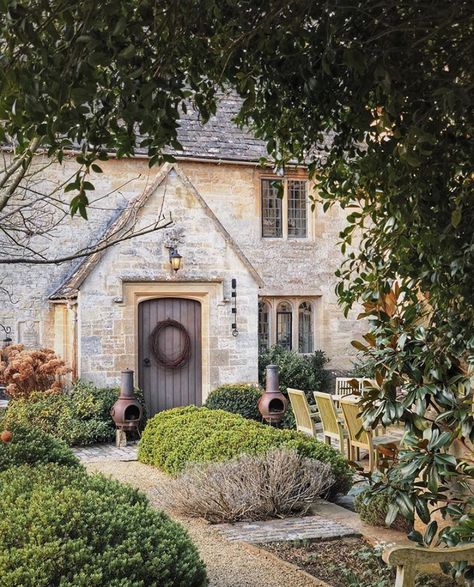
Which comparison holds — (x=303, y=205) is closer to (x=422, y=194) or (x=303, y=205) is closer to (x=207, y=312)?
(x=207, y=312)

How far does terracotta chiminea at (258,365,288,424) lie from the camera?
14.6 metres

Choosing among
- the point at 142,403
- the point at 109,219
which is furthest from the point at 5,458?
the point at 109,219

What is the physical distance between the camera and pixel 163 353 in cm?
1700

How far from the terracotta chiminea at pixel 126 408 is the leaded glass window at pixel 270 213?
6788 mm

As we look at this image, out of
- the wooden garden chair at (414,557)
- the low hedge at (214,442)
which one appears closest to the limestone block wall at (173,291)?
the low hedge at (214,442)

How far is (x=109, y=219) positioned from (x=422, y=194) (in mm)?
14373

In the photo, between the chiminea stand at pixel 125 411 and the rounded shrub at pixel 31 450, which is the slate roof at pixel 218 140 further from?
the rounded shrub at pixel 31 450

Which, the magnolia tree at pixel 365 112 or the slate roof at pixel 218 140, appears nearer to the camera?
the magnolia tree at pixel 365 112

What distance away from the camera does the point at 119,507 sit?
18.8ft

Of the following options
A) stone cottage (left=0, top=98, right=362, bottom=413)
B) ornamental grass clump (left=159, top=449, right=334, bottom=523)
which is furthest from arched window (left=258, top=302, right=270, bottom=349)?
ornamental grass clump (left=159, top=449, right=334, bottom=523)

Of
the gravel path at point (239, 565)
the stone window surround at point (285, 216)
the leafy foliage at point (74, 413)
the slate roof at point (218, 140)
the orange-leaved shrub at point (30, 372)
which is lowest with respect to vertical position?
the gravel path at point (239, 565)

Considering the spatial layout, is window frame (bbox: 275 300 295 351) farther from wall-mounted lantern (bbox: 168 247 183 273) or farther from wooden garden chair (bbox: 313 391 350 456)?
wooden garden chair (bbox: 313 391 350 456)

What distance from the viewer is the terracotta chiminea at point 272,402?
1462cm

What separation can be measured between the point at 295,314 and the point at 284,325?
0.37m
